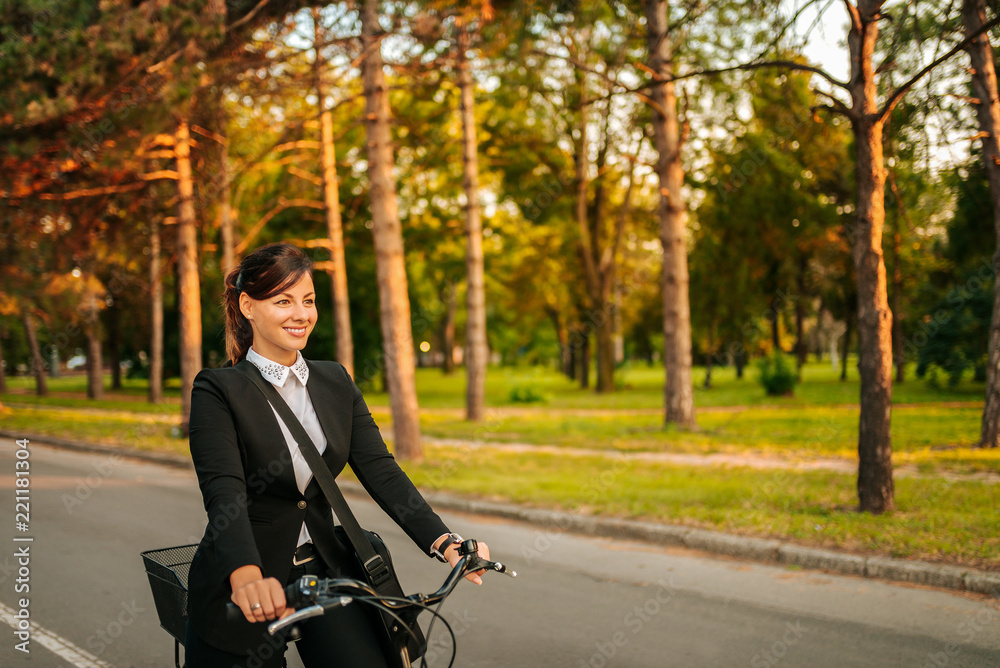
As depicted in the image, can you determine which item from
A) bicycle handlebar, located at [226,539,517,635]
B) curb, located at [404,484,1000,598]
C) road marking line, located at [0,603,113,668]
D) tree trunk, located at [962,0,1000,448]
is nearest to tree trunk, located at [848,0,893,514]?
curb, located at [404,484,1000,598]

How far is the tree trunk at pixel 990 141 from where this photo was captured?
10344mm

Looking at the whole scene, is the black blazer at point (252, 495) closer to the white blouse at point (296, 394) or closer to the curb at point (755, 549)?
the white blouse at point (296, 394)

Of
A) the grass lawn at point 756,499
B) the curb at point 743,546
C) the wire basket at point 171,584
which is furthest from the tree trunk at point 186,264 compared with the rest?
the wire basket at point 171,584

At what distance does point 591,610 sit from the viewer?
5438mm

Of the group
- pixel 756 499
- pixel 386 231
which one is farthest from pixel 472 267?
pixel 756 499

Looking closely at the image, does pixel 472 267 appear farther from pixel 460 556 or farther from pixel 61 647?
pixel 460 556

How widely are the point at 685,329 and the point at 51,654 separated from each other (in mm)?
11638

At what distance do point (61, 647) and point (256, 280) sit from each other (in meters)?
3.80

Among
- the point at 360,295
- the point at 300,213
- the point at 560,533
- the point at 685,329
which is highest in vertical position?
the point at 300,213

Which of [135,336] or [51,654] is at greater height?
[135,336]

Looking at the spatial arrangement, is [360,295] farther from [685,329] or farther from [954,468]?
[954,468]

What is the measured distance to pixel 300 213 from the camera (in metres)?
29.2

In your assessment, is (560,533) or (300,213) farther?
(300,213)

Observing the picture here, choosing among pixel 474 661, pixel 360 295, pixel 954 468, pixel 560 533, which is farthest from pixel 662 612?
pixel 360 295
